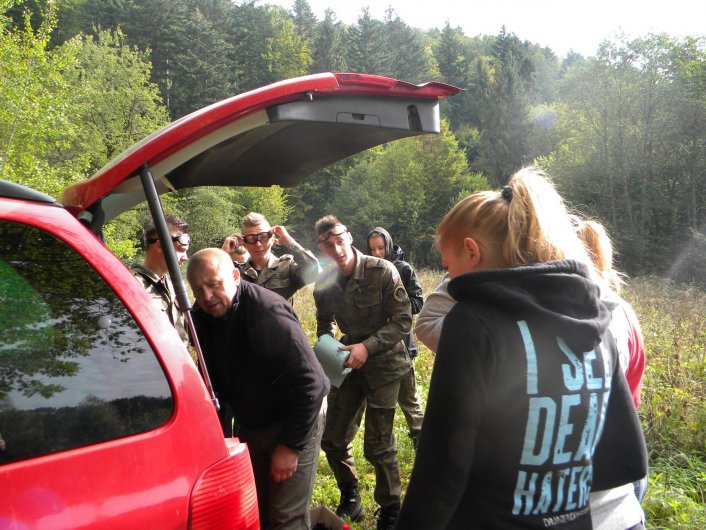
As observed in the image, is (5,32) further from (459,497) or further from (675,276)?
(675,276)

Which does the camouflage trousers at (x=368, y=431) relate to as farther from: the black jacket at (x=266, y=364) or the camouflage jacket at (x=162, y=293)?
the black jacket at (x=266, y=364)

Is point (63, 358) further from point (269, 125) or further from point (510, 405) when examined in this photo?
point (510, 405)

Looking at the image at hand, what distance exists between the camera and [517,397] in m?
1.32

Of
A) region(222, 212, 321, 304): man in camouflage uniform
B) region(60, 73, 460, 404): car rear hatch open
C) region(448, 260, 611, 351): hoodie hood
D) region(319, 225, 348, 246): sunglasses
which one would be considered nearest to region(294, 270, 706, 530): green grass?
region(222, 212, 321, 304): man in camouflage uniform

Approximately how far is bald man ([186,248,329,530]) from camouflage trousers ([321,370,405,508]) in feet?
3.76

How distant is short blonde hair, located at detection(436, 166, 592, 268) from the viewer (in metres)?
1.45

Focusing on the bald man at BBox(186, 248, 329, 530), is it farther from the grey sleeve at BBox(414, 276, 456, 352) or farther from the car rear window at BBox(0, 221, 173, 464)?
the car rear window at BBox(0, 221, 173, 464)

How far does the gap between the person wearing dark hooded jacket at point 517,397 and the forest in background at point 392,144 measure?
1804 centimetres

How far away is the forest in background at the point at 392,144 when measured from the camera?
70.6 ft

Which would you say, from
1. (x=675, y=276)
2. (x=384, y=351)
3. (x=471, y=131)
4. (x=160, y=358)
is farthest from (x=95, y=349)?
(x=471, y=131)

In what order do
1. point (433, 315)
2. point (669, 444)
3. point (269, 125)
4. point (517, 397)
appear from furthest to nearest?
point (669, 444)
point (433, 315)
point (269, 125)
point (517, 397)

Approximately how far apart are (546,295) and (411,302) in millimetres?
4126

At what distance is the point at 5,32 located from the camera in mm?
19516

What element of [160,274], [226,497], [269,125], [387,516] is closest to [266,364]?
[226,497]
